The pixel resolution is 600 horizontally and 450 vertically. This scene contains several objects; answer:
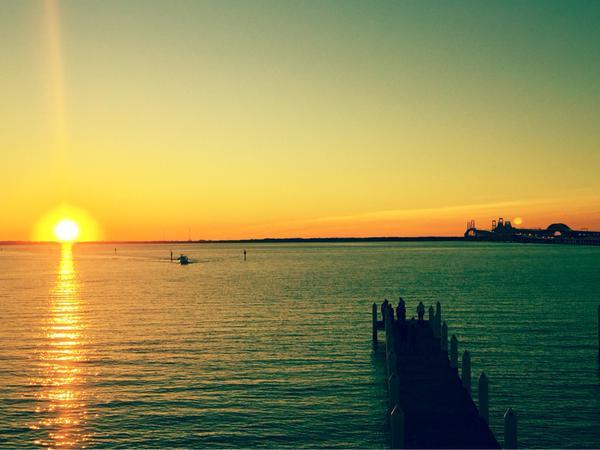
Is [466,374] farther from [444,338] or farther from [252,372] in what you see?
[252,372]

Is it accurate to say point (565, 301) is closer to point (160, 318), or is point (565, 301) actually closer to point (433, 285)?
point (433, 285)

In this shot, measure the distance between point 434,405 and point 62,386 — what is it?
1888 cm

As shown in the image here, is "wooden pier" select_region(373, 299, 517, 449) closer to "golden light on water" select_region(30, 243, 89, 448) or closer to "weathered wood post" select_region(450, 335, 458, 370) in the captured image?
"weathered wood post" select_region(450, 335, 458, 370)

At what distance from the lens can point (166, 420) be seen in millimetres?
25328

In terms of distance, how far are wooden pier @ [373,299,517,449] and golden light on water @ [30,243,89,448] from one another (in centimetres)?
1203

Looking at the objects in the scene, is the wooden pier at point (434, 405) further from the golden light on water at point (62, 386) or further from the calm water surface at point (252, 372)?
the golden light on water at point (62, 386)

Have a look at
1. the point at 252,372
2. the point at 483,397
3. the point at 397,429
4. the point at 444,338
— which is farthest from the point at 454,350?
the point at 397,429

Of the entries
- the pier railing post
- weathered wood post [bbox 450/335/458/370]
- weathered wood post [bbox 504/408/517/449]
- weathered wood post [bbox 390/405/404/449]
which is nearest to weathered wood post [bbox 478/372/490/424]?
the pier railing post

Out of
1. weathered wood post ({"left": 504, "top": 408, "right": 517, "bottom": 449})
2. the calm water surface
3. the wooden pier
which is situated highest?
weathered wood post ({"left": 504, "top": 408, "right": 517, "bottom": 449})

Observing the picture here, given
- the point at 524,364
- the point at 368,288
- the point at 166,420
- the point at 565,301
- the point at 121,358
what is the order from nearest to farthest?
the point at 166,420 → the point at 524,364 → the point at 121,358 → the point at 565,301 → the point at 368,288

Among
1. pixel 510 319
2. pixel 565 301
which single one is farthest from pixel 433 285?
pixel 510 319

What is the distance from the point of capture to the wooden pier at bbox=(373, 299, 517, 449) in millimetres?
18188

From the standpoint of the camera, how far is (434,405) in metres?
21.9

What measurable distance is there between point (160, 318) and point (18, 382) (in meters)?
25.5
